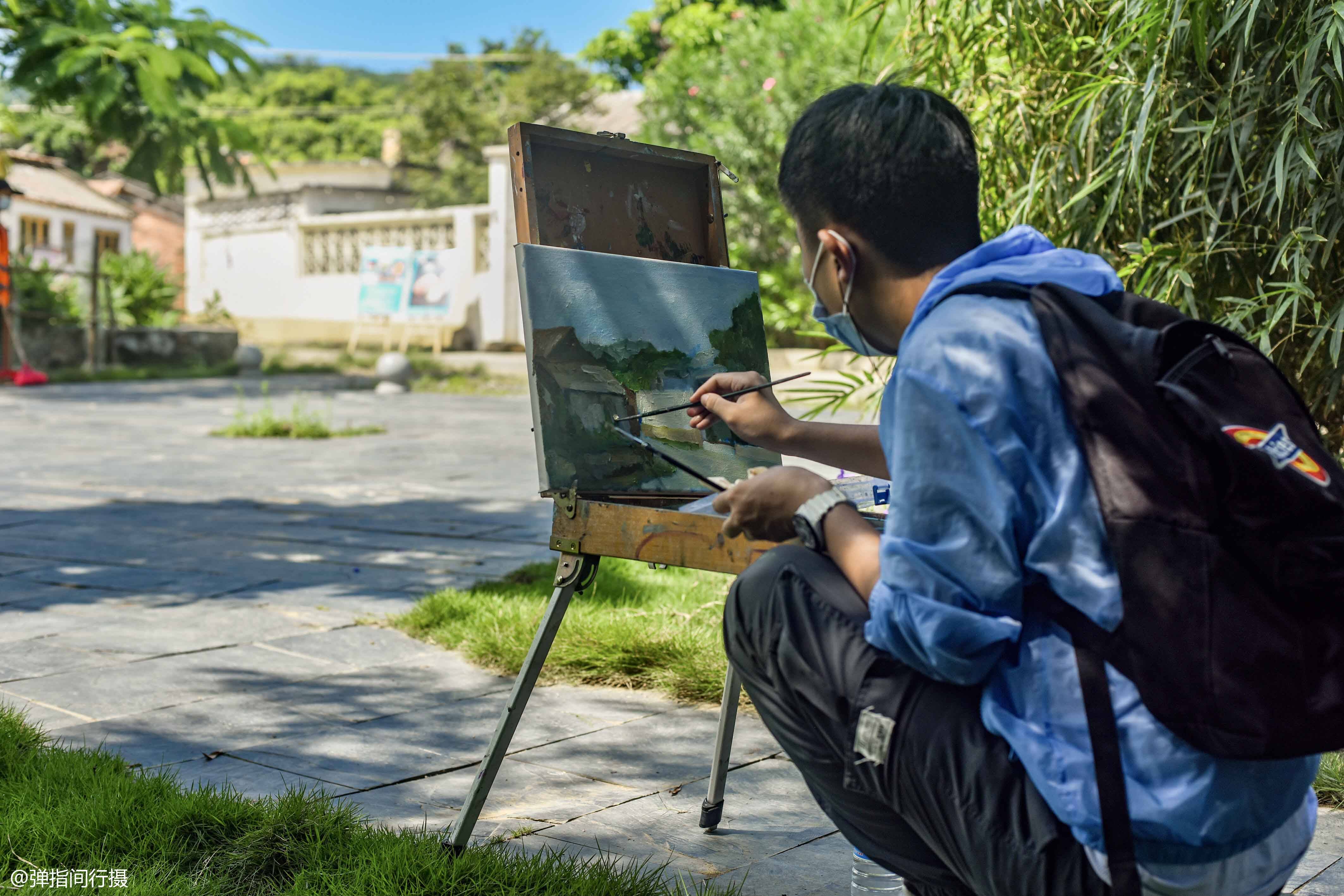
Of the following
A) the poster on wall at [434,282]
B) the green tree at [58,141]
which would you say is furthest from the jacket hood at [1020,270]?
the green tree at [58,141]

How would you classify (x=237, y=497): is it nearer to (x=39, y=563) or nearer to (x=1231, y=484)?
(x=39, y=563)

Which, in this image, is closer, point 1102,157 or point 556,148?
point 556,148

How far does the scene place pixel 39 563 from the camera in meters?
5.18

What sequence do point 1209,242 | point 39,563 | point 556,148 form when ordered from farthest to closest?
point 39,563 → point 1209,242 → point 556,148

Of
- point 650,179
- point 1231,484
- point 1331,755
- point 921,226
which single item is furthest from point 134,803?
point 1331,755

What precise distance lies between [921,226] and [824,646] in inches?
20.9

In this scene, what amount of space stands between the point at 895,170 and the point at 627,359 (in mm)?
1000

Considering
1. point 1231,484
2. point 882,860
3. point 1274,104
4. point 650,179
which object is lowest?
point 882,860

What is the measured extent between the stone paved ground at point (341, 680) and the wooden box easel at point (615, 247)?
232 mm

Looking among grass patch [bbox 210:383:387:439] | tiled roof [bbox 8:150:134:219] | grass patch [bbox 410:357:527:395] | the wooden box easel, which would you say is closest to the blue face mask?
the wooden box easel

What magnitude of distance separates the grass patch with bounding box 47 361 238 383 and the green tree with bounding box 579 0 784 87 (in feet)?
23.7

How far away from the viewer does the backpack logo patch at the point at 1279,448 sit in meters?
1.27

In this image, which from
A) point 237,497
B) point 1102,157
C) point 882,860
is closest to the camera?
point 882,860

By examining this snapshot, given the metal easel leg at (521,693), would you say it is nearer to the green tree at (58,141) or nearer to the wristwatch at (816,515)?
the wristwatch at (816,515)
